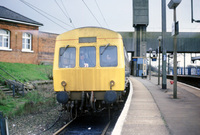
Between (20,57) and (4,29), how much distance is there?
2.92 m

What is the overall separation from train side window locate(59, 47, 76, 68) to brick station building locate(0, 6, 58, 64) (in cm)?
1370

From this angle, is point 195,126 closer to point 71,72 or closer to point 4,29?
point 71,72

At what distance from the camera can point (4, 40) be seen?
19.6 meters

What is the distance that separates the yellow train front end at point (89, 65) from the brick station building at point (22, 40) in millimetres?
13855

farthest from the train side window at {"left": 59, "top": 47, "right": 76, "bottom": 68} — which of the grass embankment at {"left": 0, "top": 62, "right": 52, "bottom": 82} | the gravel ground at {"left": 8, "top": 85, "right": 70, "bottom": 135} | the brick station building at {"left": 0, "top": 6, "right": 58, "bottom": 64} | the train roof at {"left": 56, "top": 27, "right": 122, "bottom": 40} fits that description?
the brick station building at {"left": 0, "top": 6, "right": 58, "bottom": 64}

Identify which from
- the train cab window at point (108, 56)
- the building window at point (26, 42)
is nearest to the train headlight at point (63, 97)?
the train cab window at point (108, 56)

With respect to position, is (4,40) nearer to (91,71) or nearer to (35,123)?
(35,123)

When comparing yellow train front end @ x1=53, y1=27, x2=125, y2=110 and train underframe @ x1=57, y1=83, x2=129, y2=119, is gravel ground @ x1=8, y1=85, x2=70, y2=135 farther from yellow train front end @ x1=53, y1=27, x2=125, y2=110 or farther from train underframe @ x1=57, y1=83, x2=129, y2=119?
yellow train front end @ x1=53, y1=27, x2=125, y2=110

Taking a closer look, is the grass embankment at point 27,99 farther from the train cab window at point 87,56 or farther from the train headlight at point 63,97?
the train cab window at point 87,56

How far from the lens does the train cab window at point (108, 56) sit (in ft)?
24.2

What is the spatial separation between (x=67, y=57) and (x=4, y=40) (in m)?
14.2

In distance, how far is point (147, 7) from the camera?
40000 millimetres

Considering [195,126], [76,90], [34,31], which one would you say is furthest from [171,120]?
[34,31]

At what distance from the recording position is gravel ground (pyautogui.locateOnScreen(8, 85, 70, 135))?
7141 mm
